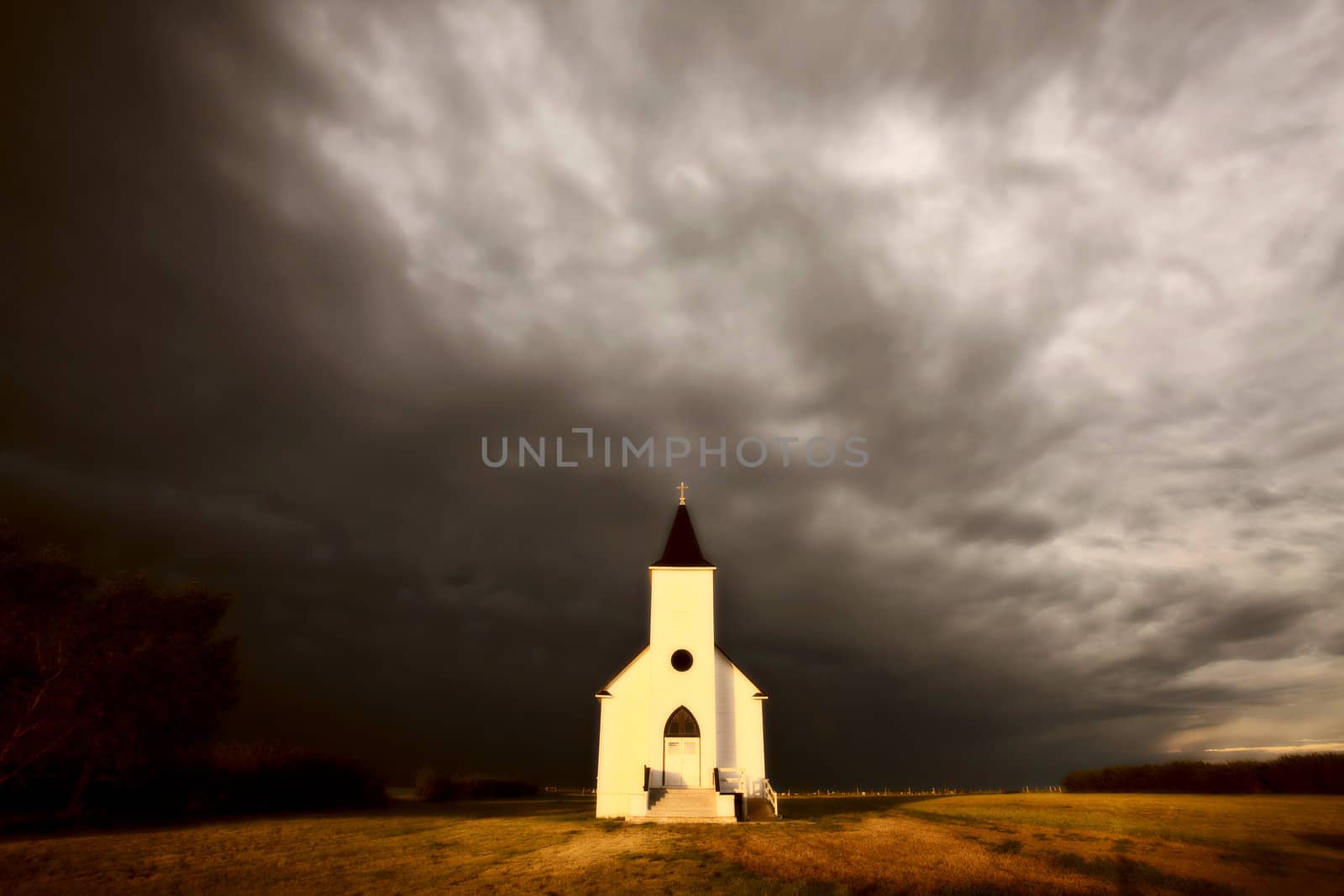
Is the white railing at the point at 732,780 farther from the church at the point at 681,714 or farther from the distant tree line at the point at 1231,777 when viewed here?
the distant tree line at the point at 1231,777

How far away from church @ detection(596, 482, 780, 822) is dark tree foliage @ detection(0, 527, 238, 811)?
1883 cm

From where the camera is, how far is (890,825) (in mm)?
28781

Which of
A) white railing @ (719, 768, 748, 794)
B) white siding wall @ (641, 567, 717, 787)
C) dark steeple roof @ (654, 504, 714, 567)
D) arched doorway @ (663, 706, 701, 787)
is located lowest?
white railing @ (719, 768, 748, 794)

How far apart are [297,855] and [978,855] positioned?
2005cm

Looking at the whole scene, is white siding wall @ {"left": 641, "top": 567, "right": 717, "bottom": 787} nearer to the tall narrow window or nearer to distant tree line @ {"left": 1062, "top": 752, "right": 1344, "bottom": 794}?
the tall narrow window

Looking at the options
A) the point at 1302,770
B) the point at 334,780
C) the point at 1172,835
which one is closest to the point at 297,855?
the point at 334,780

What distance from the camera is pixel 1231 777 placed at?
4888 centimetres

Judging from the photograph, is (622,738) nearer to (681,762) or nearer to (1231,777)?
(681,762)

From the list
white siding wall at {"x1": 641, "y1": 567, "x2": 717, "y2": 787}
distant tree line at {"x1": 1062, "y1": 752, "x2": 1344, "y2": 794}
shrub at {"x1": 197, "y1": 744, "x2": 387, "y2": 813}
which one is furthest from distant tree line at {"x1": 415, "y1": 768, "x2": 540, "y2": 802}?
distant tree line at {"x1": 1062, "y1": 752, "x2": 1344, "y2": 794}

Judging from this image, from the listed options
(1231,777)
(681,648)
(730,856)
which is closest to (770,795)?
(681,648)

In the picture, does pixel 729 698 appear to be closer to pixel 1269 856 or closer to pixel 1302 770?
pixel 1269 856

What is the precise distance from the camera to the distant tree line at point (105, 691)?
90.3 ft

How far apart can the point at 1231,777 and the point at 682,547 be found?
1635 inches

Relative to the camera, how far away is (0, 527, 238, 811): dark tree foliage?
89.9 feet
